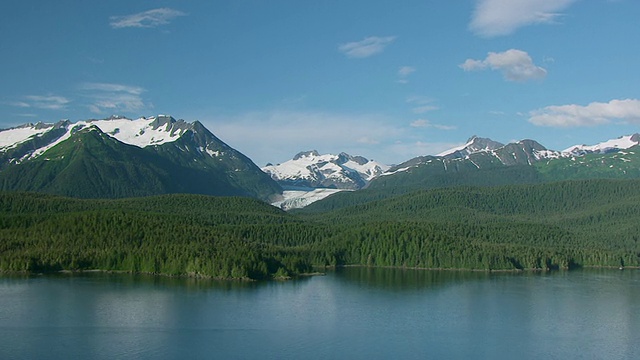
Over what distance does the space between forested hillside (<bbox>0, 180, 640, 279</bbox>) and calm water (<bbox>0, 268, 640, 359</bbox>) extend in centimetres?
737

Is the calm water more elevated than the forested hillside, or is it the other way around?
the forested hillside

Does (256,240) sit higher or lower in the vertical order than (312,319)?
higher

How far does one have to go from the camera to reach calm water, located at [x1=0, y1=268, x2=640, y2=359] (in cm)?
6019

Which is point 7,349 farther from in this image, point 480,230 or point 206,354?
point 480,230

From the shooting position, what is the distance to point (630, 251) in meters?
146

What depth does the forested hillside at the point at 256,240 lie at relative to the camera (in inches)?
4045

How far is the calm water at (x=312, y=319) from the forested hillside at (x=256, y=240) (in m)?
7.37

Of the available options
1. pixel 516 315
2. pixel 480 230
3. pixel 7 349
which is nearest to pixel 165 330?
pixel 7 349

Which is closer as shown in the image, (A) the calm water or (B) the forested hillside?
(A) the calm water

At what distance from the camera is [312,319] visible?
7294 cm

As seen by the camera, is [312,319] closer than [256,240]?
Yes

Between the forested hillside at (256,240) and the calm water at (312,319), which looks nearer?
the calm water at (312,319)

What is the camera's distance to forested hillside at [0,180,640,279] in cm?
10275

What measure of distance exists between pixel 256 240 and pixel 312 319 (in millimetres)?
63018
